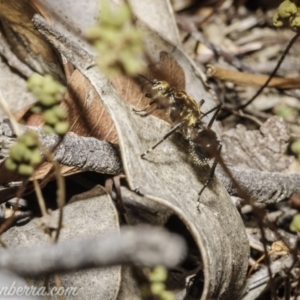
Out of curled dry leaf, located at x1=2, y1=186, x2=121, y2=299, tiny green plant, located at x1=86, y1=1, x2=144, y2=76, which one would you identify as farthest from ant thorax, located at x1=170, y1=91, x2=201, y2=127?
tiny green plant, located at x1=86, y1=1, x2=144, y2=76

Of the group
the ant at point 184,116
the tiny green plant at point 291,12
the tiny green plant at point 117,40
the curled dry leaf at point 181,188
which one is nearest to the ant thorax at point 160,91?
the ant at point 184,116

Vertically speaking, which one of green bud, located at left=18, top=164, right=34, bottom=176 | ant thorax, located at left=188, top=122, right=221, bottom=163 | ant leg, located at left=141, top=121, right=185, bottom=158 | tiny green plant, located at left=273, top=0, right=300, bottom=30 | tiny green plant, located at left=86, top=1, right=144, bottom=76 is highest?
tiny green plant, located at left=86, top=1, right=144, bottom=76

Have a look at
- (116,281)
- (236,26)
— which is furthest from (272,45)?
(116,281)

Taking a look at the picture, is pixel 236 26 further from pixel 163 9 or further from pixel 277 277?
pixel 277 277

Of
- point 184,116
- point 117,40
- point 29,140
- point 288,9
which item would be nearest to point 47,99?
point 29,140

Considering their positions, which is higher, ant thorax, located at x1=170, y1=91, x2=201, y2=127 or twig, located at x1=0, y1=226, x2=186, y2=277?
twig, located at x1=0, y1=226, x2=186, y2=277

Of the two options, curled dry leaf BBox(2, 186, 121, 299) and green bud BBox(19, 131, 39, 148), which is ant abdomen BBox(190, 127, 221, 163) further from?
green bud BBox(19, 131, 39, 148)

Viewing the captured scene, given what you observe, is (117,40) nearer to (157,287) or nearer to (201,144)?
(157,287)

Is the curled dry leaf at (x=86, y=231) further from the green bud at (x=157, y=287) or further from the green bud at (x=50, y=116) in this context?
the green bud at (x=50, y=116)
